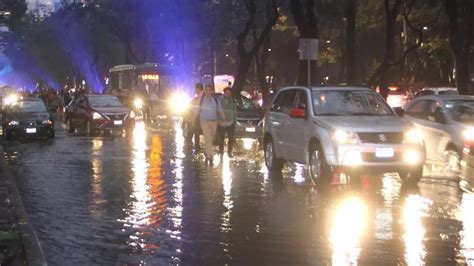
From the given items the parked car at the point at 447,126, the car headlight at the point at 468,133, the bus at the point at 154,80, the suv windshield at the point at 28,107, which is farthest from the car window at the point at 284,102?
the bus at the point at 154,80

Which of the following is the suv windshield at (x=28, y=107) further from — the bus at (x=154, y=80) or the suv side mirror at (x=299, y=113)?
the bus at (x=154, y=80)

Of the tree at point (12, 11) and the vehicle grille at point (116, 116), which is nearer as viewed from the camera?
the tree at point (12, 11)

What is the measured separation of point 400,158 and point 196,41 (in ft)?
125

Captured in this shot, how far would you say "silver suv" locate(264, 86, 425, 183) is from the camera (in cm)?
1248

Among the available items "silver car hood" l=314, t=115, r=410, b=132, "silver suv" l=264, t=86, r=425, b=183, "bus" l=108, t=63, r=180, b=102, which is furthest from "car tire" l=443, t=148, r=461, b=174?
"bus" l=108, t=63, r=180, b=102

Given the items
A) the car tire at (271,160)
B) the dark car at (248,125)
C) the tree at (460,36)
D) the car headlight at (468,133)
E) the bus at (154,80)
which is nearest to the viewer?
the car headlight at (468,133)

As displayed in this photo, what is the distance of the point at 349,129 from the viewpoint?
12.5 m

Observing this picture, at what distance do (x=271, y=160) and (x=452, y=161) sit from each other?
364 cm

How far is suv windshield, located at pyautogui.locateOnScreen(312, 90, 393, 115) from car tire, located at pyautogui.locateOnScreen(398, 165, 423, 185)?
1.17m

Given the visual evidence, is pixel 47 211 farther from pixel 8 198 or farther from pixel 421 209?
pixel 421 209

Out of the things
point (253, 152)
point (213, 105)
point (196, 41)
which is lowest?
point (253, 152)

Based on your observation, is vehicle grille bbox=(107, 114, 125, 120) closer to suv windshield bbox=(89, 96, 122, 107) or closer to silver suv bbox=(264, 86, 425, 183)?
suv windshield bbox=(89, 96, 122, 107)

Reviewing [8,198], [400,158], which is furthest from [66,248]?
[400,158]

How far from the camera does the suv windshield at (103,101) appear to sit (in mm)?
28516
